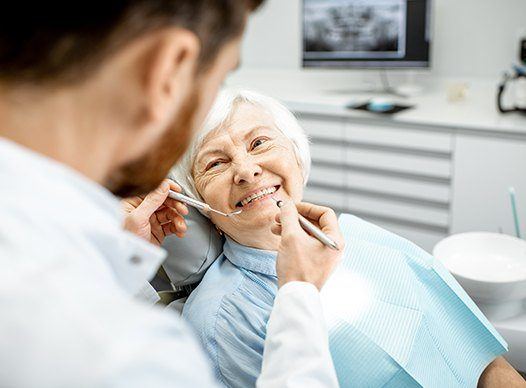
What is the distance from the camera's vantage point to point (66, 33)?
1.94ft

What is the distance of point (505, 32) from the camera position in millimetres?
3441

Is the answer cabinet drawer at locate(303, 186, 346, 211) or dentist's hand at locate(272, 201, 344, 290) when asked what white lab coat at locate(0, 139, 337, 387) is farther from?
cabinet drawer at locate(303, 186, 346, 211)

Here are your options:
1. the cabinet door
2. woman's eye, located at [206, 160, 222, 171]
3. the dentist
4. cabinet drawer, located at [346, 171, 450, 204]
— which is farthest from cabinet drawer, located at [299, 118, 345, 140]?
the dentist

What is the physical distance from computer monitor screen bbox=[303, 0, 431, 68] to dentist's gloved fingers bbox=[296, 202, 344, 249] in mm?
2455

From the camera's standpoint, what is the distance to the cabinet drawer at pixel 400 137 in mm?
3033

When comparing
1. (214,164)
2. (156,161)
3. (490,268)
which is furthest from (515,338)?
(156,161)

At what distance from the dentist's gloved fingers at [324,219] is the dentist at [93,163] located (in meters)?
0.50

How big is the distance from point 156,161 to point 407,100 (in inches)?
119

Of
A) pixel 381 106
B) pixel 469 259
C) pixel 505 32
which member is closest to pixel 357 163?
pixel 381 106

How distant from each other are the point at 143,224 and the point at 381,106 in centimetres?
214

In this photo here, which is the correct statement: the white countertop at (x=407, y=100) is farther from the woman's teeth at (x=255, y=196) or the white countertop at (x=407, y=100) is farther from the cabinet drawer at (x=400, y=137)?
the woman's teeth at (x=255, y=196)

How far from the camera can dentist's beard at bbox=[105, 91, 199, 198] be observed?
2.24 feet

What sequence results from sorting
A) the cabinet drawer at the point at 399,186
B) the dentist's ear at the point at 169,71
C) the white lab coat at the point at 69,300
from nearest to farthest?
1. the white lab coat at the point at 69,300
2. the dentist's ear at the point at 169,71
3. the cabinet drawer at the point at 399,186

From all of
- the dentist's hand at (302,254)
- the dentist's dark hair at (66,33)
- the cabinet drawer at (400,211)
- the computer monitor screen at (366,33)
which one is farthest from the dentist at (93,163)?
the computer monitor screen at (366,33)
